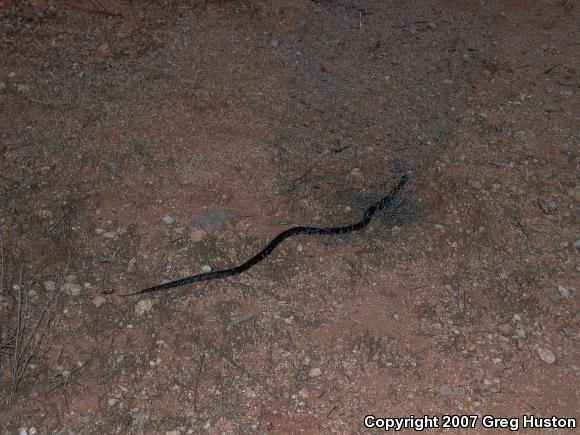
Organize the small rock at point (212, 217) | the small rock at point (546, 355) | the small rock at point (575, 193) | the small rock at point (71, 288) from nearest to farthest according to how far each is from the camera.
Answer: the small rock at point (546, 355), the small rock at point (71, 288), the small rock at point (212, 217), the small rock at point (575, 193)

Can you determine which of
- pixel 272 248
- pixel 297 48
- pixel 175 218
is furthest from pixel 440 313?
pixel 297 48

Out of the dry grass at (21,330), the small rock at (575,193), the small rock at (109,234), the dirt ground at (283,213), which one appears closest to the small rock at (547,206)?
the dirt ground at (283,213)

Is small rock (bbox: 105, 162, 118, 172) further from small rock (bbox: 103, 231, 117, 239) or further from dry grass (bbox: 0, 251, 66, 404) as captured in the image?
dry grass (bbox: 0, 251, 66, 404)

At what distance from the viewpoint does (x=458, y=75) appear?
6.20 metres

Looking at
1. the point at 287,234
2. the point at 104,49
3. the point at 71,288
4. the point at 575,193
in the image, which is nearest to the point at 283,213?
the point at 287,234

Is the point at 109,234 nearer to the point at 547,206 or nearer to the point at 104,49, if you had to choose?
the point at 104,49

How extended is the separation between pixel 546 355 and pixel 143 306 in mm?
2573

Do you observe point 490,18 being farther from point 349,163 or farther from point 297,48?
point 349,163

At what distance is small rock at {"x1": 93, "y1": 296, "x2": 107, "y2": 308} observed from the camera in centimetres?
408

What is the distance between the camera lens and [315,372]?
3730 mm

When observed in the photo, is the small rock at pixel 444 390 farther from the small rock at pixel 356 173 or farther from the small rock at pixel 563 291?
the small rock at pixel 356 173

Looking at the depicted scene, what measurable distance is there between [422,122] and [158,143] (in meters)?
2.36

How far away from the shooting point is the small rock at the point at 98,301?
4.08 m

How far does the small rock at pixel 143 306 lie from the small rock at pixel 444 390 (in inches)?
74.8
